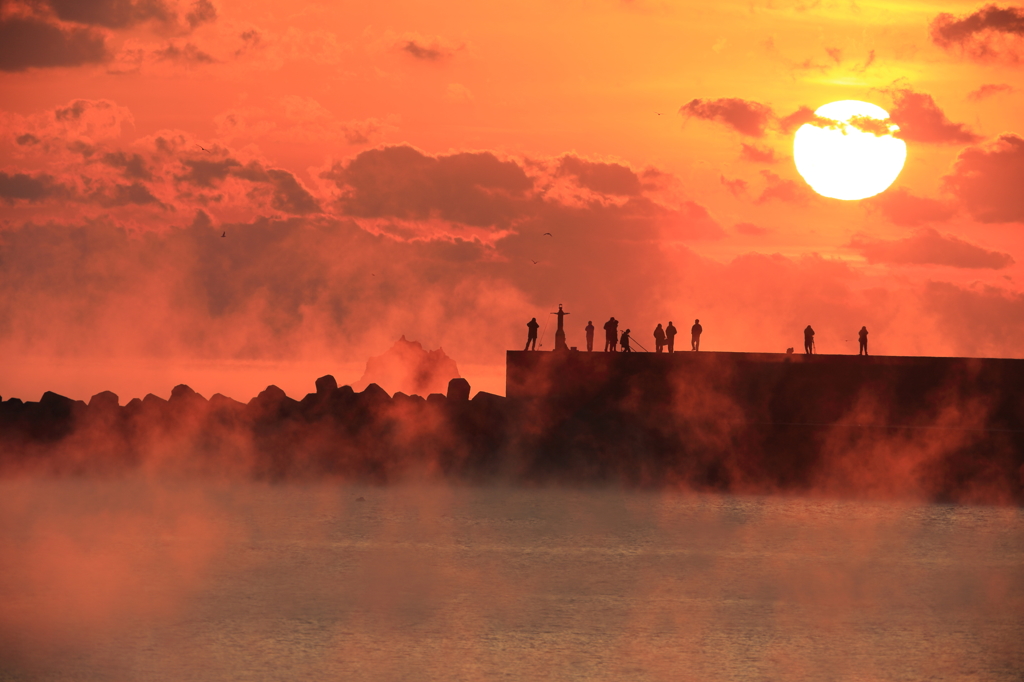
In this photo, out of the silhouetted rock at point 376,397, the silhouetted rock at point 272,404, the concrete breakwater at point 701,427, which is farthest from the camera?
the silhouetted rock at point 272,404

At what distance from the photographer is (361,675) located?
51.9 ft

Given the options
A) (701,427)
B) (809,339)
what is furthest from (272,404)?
(809,339)

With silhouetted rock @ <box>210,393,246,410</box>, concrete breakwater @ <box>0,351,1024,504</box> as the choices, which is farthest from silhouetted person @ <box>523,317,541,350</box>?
silhouetted rock @ <box>210,393,246,410</box>

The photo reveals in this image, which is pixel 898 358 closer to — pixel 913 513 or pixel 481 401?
pixel 913 513

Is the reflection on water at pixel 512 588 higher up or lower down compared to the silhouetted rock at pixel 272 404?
lower down

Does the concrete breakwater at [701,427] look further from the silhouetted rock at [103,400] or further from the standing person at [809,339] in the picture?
the silhouetted rock at [103,400]

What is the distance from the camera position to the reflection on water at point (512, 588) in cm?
1675

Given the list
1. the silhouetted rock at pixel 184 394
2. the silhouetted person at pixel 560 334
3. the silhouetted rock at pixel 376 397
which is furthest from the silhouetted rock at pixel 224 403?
the silhouetted person at pixel 560 334

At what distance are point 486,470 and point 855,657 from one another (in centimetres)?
2047

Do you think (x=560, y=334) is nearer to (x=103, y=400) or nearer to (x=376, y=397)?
(x=376, y=397)

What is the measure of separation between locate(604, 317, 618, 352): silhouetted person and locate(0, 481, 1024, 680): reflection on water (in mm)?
4508

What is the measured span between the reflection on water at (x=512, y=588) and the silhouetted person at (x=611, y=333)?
14.8 ft

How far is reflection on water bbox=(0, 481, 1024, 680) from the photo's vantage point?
1675 cm

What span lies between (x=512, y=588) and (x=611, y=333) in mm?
11227
